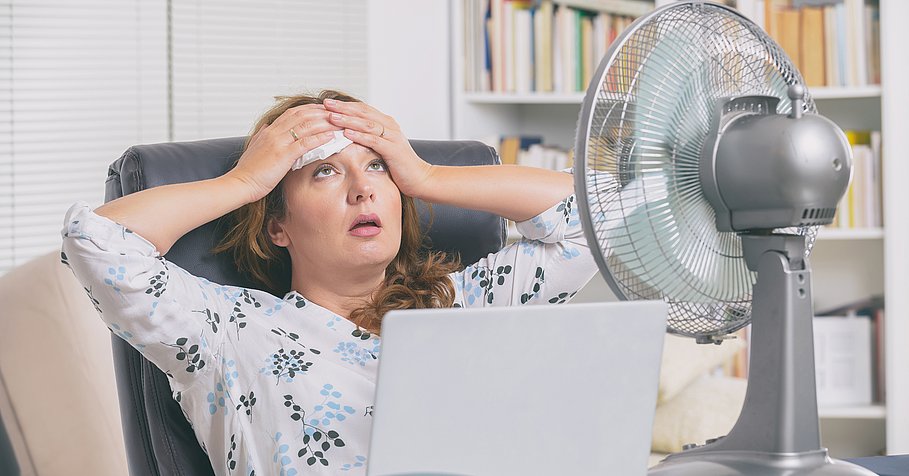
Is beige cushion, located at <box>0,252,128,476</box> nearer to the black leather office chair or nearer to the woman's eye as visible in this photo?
the black leather office chair

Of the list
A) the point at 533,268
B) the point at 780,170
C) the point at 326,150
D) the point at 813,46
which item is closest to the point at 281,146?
the point at 326,150

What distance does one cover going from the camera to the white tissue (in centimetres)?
135

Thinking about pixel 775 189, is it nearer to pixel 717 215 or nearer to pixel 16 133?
pixel 717 215

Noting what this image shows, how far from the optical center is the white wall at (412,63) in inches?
129

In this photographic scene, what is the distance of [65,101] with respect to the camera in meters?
2.70

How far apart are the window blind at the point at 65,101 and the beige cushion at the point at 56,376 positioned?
86cm

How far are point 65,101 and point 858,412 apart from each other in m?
2.31

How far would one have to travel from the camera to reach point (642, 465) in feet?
2.71

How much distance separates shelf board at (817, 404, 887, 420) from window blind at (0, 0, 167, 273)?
6.66 feet

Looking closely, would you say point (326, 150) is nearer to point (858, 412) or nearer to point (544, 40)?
point (544, 40)

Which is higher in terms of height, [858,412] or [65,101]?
[65,101]

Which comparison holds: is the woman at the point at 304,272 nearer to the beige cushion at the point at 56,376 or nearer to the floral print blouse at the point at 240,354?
the floral print blouse at the point at 240,354

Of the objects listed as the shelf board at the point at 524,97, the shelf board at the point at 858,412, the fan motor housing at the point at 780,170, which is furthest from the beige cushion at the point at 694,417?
the fan motor housing at the point at 780,170

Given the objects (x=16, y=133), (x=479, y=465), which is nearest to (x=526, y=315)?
(x=479, y=465)
